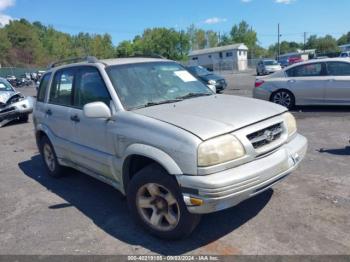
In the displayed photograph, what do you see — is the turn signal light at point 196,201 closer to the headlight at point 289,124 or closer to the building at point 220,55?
the headlight at point 289,124

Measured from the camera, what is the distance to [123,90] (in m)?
4.26

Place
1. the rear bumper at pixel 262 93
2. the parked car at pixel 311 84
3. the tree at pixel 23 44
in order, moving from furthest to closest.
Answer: the tree at pixel 23 44 → the rear bumper at pixel 262 93 → the parked car at pixel 311 84

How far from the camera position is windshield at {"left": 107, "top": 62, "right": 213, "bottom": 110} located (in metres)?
4.24

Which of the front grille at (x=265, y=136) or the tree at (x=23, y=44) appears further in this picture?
the tree at (x=23, y=44)

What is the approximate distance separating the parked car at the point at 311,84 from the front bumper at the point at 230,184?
7.27 metres

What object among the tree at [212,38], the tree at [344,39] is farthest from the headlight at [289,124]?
the tree at [344,39]

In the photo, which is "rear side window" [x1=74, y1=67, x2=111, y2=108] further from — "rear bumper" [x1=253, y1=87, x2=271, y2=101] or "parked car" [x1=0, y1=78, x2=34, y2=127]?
"parked car" [x1=0, y1=78, x2=34, y2=127]

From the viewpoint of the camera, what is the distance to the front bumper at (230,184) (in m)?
3.17

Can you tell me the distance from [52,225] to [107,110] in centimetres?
154

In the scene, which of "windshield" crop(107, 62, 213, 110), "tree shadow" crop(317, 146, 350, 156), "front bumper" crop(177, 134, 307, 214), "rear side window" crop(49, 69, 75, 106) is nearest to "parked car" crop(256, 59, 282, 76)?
"tree shadow" crop(317, 146, 350, 156)

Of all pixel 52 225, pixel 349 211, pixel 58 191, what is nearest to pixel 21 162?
pixel 58 191

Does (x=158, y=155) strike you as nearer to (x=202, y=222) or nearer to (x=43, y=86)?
(x=202, y=222)

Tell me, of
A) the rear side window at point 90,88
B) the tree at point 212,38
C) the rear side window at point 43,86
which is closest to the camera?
the rear side window at point 90,88

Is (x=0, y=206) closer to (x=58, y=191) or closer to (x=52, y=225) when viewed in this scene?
(x=58, y=191)
